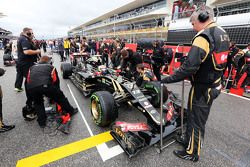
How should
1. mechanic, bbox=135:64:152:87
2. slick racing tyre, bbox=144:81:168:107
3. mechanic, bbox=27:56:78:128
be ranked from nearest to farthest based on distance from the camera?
mechanic, bbox=27:56:78:128 < slick racing tyre, bbox=144:81:168:107 < mechanic, bbox=135:64:152:87

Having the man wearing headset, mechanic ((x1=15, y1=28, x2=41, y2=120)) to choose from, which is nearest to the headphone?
the man wearing headset

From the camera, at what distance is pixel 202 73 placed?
1666mm

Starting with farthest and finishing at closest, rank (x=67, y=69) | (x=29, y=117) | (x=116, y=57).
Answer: (x=116, y=57), (x=67, y=69), (x=29, y=117)

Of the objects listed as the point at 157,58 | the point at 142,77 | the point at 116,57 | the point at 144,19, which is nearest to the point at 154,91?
the point at 142,77

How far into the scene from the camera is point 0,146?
2.13 metres

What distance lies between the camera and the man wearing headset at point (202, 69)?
60.7 inches

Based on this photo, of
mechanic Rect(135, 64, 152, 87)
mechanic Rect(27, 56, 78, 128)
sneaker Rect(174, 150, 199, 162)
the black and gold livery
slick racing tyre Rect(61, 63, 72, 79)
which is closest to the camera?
the black and gold livery

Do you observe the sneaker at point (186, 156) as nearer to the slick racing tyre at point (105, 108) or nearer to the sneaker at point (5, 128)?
the slick racing tyre at point (105, 108)

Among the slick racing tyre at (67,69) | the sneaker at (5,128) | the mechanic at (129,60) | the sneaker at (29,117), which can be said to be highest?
the mechanic at (129,60)

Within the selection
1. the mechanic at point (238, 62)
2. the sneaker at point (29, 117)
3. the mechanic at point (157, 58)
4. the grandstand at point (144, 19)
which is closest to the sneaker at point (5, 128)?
the sneaker at point (29, 117)

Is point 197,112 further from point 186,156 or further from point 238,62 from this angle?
point 238,62

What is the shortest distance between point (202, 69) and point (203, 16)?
584mm

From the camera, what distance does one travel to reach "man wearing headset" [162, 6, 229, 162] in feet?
5.06

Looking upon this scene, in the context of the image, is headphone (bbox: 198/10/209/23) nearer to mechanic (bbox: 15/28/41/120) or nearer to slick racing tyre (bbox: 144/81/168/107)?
slick racing tyre (bbox: 144/81/168/107)
